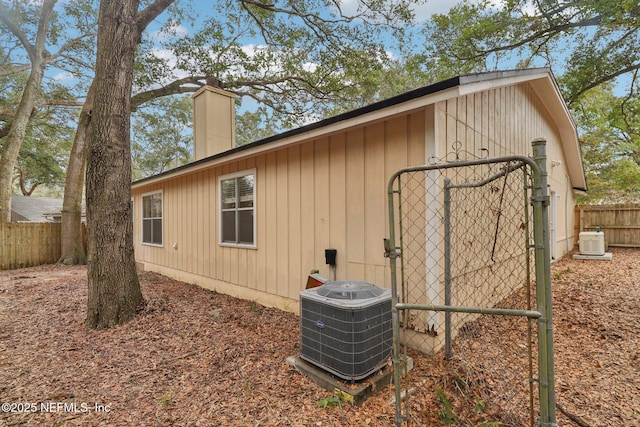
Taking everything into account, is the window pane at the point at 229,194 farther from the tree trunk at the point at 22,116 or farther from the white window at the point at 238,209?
the tree trunk at the point at 22,116

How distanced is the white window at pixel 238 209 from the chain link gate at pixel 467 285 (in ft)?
9.54

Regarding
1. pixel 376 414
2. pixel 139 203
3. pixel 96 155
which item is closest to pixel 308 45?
pixel 139 203

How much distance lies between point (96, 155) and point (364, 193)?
3656 mm

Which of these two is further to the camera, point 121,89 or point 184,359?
point 121,89

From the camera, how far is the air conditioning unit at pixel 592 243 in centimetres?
869

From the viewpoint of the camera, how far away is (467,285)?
12.6ft

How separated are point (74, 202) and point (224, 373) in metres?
11.0

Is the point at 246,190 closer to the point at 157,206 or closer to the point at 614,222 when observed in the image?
the point at 157,206

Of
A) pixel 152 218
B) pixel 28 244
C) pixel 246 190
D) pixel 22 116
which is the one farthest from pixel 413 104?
pixel 22 116

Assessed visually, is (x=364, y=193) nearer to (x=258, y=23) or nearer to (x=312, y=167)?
(x=312, y=167)

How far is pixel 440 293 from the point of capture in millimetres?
3199

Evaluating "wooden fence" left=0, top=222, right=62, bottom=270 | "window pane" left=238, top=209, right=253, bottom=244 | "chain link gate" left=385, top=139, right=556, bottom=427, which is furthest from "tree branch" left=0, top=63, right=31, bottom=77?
"chain link gate" left=385, top=139, right=556, bottom=427

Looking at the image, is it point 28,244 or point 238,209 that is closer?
point 238,209

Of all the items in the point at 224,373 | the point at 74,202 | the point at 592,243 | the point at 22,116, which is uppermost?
the point at 22,116
